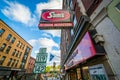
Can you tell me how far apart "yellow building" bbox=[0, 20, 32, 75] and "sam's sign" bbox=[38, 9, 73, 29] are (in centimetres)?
1908

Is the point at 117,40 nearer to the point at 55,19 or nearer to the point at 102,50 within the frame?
the point at 102,50

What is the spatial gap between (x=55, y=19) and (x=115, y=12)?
5119 millimetres

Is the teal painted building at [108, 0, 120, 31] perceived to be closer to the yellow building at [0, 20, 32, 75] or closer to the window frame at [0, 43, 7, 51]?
the yellow building at [0, 20, 32, 75]

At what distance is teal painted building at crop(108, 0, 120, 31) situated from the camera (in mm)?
2621

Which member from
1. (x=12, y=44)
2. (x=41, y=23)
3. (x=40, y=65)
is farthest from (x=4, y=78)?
(x=41, y=23)

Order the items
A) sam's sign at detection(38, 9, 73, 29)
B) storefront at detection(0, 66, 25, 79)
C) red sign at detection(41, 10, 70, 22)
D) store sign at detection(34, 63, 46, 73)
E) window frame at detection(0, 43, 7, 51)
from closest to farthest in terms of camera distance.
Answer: sam's sign at detection(38, 9, 73, 29) → red sign at detection(41, 10, 70, 22) → store sign at detection(34, 63, 46, 73) → storefront at detection(0, 66, 25, 79) → window frame at detection(0, 43, 7, 51)

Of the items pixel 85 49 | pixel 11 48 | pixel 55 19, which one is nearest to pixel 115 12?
pixel 85 49

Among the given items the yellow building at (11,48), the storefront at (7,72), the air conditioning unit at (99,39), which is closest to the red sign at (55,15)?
the air conditioning unit at (99,39)

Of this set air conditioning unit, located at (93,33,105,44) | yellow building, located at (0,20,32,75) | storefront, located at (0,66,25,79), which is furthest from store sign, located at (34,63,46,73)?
air conditioning unit, located at (93,33,105,44)

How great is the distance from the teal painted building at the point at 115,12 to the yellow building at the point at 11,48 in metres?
24.5

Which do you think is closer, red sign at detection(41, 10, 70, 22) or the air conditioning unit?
the air conditioning unit

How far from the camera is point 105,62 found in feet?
9.70

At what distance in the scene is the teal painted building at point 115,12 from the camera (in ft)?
8.60

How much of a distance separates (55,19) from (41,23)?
4.22 feet
